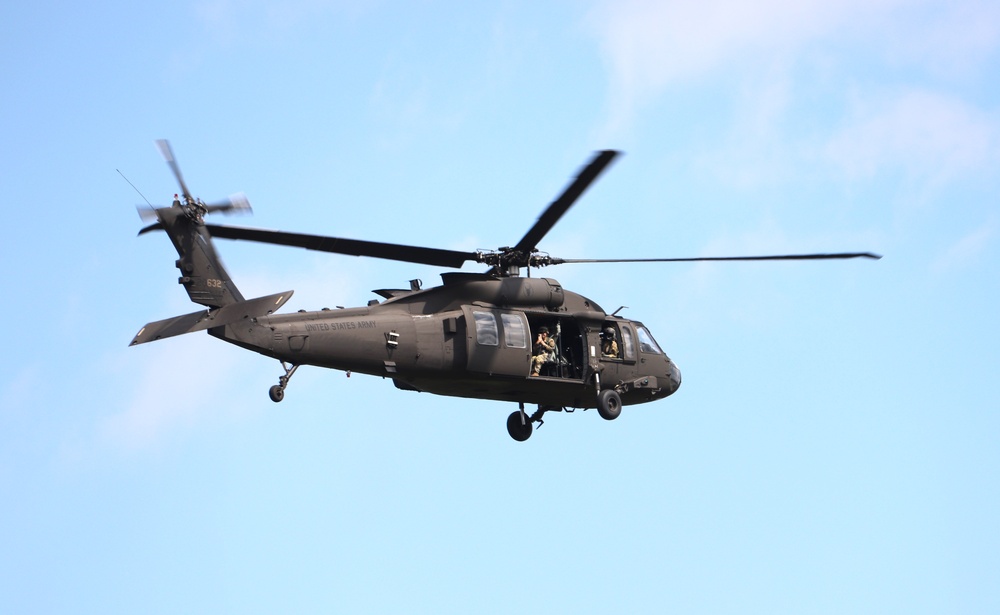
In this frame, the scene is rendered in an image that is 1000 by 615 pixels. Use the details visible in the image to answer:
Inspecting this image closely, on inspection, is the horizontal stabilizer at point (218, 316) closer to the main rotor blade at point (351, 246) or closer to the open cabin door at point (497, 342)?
the main rotor blade at point (351, 246)

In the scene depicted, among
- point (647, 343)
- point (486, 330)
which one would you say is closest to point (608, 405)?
point (647, 343)

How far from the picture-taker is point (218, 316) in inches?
1225

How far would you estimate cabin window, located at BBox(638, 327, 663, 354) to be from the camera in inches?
1492

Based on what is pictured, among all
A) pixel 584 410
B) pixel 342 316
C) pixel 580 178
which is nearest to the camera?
pixel 580 178

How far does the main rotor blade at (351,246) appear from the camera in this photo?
103ft

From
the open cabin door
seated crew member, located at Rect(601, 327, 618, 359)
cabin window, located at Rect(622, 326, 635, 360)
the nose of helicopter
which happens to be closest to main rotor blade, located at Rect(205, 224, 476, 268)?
the open cabin door

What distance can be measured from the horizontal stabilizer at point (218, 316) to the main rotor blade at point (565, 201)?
6103 mm

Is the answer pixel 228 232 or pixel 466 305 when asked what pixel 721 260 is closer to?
pixel 466 305

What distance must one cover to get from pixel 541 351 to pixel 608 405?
89.0 inches

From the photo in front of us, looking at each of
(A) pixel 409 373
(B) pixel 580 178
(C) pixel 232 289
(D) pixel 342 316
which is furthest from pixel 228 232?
(B) pixel 580 178

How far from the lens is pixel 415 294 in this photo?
34844 mm

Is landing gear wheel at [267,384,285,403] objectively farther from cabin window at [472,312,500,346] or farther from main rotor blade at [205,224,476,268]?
cabin window at [472,312,500,346]

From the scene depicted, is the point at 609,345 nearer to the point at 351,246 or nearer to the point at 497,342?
the point at 497,342

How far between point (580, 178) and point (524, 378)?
6.18 metres
